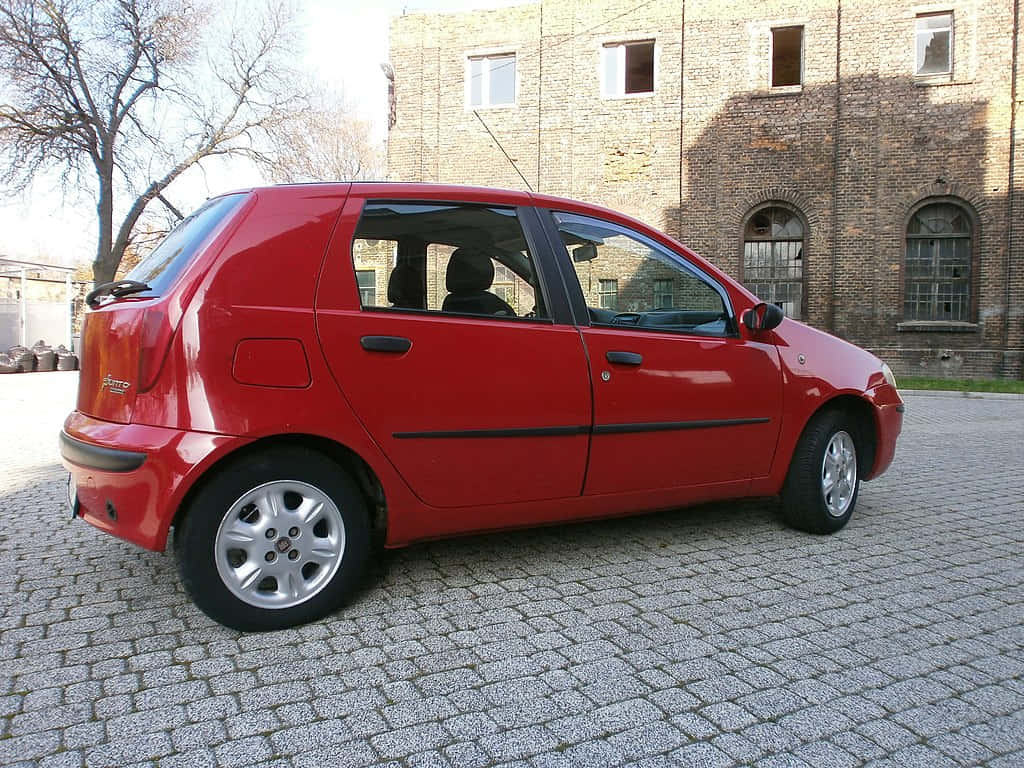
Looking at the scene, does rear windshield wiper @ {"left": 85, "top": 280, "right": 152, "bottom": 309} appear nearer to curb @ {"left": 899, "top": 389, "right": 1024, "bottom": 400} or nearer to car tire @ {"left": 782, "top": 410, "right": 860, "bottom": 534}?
car tire @ {"left": 782, "top": 410, "right": 860, "bottom": 534}

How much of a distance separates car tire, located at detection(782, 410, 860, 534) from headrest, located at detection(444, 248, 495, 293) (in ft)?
6.81

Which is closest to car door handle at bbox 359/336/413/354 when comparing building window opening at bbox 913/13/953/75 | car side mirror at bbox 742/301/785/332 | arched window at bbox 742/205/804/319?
car side mirror at bbox 742/301/785/332

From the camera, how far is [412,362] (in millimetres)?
3086

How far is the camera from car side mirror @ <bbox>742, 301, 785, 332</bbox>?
4008 mm

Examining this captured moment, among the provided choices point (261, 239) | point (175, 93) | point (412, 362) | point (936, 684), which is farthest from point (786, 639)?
point (175, 93)

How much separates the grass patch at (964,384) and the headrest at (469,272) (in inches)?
615

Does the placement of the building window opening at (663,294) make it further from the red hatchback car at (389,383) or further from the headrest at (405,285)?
the headrest at (405,285)

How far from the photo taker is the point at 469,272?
136 inches

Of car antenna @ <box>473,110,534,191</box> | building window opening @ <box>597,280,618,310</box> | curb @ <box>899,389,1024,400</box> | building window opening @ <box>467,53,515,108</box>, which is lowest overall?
curb @ <box>899,389,1024,400</box>

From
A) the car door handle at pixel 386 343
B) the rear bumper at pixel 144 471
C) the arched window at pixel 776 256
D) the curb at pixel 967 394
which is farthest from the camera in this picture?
the arched window at pixel 776 256

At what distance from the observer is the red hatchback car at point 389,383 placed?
2793 millimetres

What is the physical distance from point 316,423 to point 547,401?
3.31ft

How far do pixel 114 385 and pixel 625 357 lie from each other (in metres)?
2.14

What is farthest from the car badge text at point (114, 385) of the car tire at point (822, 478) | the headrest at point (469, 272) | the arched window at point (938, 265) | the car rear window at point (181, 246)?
the arched window at point (938, 265)
